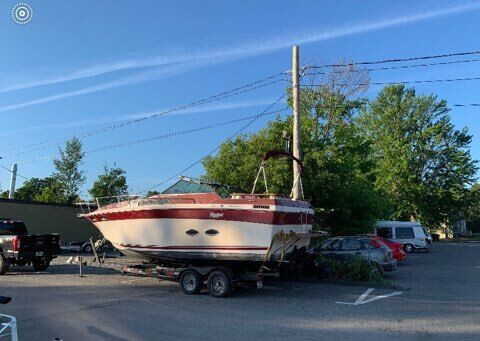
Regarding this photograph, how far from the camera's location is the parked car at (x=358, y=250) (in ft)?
57.4

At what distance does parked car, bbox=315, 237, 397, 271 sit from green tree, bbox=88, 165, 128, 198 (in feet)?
92.2

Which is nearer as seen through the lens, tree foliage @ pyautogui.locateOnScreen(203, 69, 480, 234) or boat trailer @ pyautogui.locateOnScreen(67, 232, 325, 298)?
boat trailer @ pyautogui.locateOnScreen(67, 232, 325, 298)

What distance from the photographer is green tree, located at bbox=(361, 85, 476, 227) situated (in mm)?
56406

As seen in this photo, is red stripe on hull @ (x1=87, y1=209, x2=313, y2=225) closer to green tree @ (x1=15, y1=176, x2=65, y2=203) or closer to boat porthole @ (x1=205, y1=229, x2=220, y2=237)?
boat porthole @ (x1=205, y1=229, x2=220, y2=237)

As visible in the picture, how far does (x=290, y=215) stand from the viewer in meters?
12.5

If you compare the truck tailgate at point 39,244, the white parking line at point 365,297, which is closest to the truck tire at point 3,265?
the truck tailgate at point 39,244

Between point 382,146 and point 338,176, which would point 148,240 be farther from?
point 382,146

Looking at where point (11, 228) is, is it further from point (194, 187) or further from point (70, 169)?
point (70, 169)

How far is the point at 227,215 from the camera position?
40.1 feet

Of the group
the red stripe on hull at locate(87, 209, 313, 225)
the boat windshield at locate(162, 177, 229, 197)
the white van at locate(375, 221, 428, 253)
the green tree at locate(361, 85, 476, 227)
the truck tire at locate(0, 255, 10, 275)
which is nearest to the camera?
the red stripe on hull at locate(87, 209, 313, 225)

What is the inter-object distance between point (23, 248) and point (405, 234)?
90.4 feet

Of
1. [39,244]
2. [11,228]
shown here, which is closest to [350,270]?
[39,244]

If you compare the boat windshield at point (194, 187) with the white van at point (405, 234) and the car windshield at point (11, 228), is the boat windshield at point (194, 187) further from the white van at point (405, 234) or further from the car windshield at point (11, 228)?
the white van at point (405, 234)

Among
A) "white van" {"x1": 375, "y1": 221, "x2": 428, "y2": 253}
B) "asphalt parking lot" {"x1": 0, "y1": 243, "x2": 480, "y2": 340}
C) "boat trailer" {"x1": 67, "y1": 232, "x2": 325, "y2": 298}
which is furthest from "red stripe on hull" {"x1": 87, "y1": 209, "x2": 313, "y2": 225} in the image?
"white van" {"x1": 375, "y1": 221, "x2": 428, "y2": 253}
